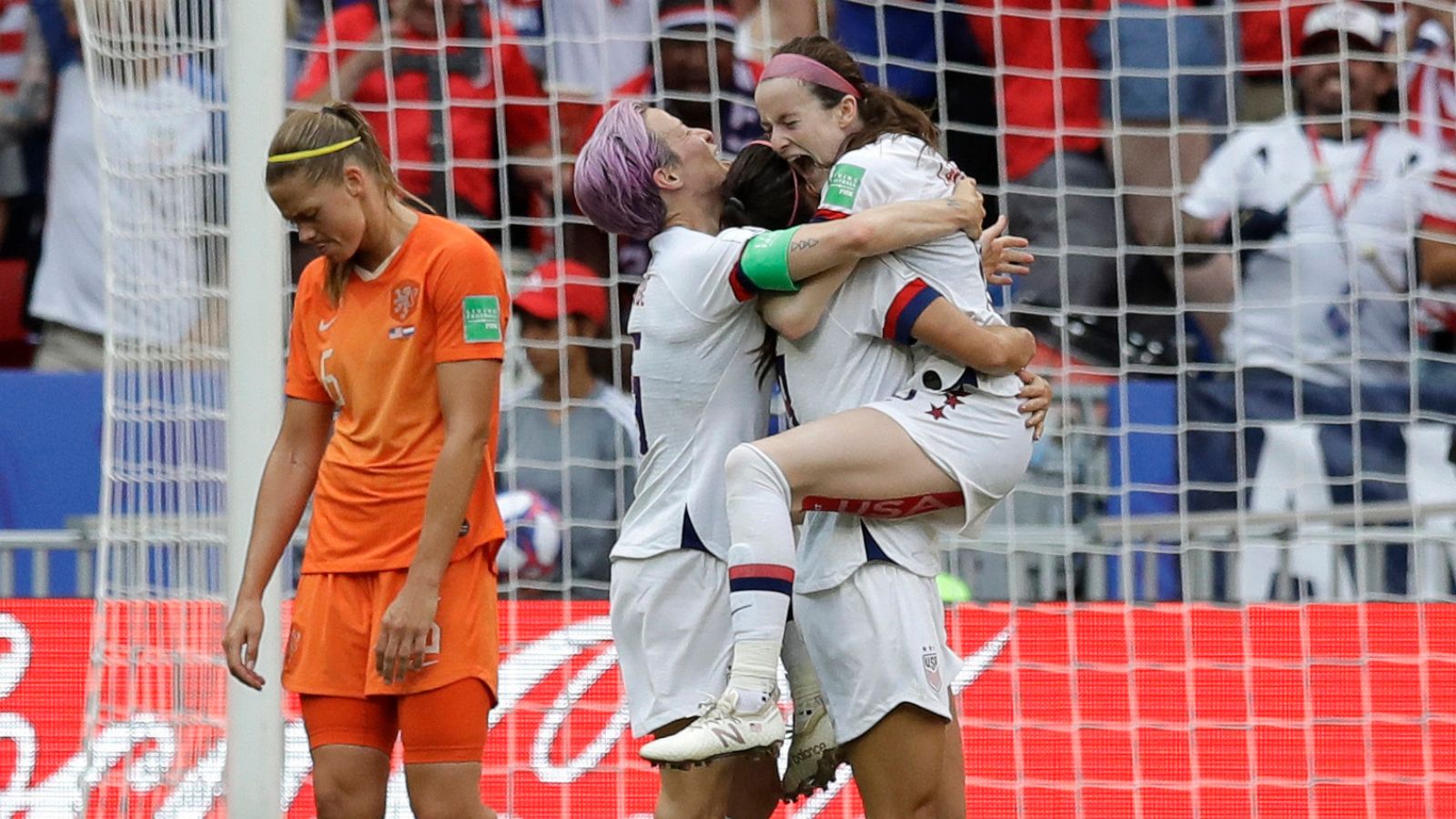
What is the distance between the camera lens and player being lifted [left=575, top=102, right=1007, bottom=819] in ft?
11.6

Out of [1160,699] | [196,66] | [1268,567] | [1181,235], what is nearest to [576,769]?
[1160,699]

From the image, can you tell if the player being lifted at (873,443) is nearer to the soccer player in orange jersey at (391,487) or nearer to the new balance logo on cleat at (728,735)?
the new balance logo on cleat at (728,735)

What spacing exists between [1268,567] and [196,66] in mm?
3766

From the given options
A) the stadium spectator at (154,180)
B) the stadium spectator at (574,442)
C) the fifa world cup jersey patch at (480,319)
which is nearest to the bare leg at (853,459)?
the fifa world cup jersey patch at (480,319)

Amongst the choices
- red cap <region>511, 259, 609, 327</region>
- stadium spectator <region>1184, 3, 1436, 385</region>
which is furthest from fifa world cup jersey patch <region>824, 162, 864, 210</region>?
stadium spectator <region>1184, 3, 1436, 385</region>

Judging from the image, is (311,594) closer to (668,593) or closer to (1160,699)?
(668,593)

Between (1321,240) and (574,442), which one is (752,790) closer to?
(574,442)

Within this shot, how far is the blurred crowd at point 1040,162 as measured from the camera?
21.3ft

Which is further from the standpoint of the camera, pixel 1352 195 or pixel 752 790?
pixel 1352 195

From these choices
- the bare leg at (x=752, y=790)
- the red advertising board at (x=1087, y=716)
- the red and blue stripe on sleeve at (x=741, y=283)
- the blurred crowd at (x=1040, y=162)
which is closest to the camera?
the red and blue stripe on sleeve at (x=741, y=283)

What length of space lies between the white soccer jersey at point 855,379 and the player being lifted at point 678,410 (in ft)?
0.46

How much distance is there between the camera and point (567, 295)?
6719 mm

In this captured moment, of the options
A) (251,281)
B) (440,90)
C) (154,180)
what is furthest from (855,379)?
(440,90)

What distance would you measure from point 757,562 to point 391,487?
79 cm
